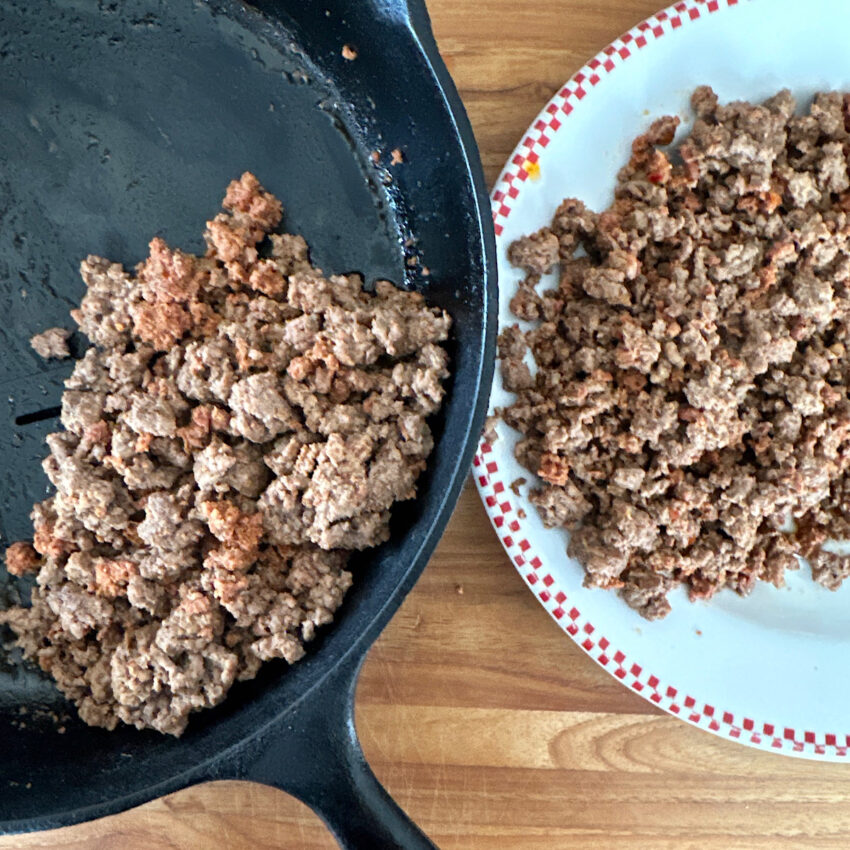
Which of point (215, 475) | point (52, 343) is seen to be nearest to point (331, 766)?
point (215, 475)

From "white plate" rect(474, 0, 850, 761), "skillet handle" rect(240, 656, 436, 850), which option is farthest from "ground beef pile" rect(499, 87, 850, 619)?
"skillet handle" rect(240, 656, 436, 850)

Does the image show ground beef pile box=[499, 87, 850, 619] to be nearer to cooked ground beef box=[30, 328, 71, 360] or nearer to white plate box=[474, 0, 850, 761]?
white plate box=[474, 0, 850, 761]

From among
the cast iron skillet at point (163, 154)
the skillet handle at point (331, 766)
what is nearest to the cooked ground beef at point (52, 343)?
the cast iron skillet at point (163, 154)

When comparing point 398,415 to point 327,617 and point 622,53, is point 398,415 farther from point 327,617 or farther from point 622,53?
point 622,53

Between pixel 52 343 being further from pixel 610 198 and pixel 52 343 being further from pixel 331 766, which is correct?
pixel 610 198

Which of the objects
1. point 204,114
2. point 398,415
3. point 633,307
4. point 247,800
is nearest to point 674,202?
point 633,307

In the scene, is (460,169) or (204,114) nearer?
(460,169)
